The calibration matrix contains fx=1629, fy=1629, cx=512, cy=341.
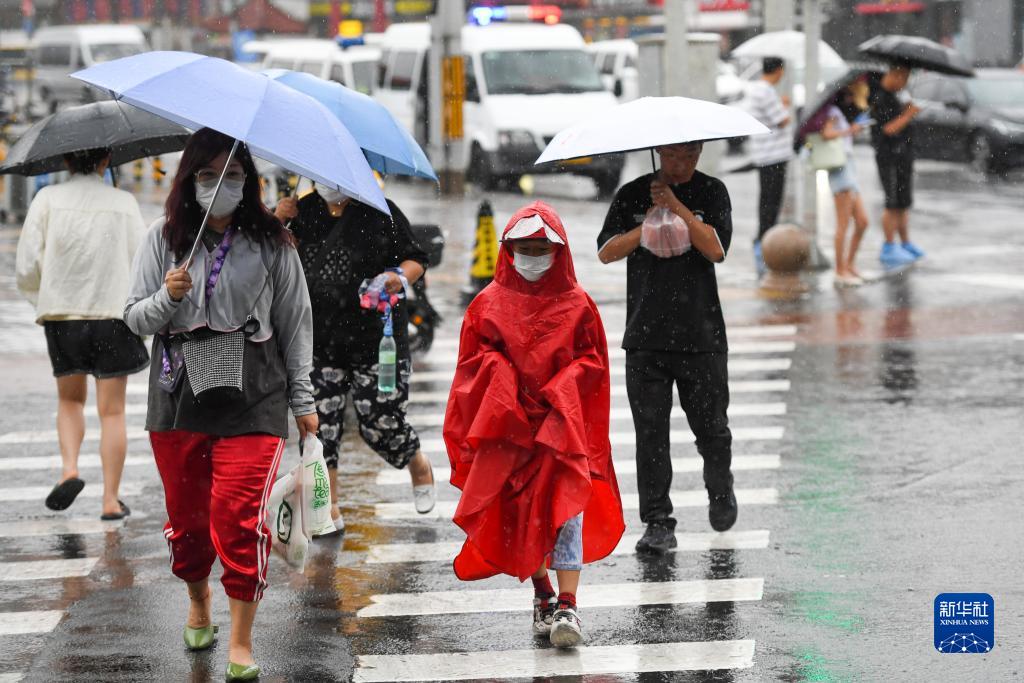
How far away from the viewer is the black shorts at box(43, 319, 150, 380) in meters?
7.96

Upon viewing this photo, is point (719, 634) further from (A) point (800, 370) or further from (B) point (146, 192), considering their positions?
(B) point (146, 192)

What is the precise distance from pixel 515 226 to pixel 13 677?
2449 millimetres

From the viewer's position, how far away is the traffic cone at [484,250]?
48.0ft

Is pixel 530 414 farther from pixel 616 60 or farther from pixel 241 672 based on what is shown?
pixel 616 60

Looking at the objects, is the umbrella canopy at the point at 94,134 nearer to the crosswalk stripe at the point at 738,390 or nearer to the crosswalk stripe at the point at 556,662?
the crosswalk stripe at the point at 556,662

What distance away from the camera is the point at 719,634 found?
20.4 feet

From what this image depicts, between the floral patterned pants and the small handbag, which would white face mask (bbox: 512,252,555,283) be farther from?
the small handbag

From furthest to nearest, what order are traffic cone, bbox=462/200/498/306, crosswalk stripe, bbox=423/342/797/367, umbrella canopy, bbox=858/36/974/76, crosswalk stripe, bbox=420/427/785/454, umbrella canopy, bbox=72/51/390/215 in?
umbrella canopy, bbox=858/36/974/76 → traffic cone, bbox=462/200/498/306 → crosswalk stripe, bbox=423/342/797/367 → crosswalk stripe, bbox=420/427/785/454 → umbrella canopy, bbox=72/51/390/215

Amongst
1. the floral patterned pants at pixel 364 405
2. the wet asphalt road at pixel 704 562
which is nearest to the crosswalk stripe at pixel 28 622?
the wet asphalt road at pixel 704 562

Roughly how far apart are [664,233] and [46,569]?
3.15 m

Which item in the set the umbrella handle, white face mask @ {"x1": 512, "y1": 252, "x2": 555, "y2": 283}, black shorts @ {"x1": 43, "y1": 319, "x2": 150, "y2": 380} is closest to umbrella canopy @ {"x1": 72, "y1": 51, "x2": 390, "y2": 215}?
the umbrella handle

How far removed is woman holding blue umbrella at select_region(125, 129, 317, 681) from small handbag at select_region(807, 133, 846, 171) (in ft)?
32.6

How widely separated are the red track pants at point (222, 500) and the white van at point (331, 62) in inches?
975

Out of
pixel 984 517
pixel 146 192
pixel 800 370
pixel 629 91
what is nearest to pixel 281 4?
pixel 629 91
